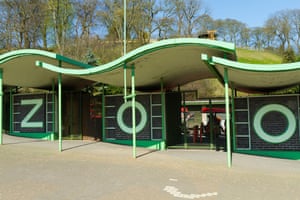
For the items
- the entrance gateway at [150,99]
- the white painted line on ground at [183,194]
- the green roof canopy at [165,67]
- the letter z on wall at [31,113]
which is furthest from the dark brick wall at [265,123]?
the letter z on wall at [31,113]

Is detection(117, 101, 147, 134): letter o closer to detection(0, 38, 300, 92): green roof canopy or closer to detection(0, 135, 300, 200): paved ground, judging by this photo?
detection(0, 38, 300, 92): green roof canopy

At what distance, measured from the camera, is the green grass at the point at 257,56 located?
40938 millimetres

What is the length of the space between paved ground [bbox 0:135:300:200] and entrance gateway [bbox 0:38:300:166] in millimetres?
1115

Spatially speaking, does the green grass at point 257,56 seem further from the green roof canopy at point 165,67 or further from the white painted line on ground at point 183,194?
the white painted line on ground at point 183,194

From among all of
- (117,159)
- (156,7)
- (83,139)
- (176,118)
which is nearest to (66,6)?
(156,7)

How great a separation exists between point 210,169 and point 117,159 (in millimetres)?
3011

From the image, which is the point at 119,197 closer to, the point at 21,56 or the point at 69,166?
the point at 69,166

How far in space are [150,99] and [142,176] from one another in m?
5.71

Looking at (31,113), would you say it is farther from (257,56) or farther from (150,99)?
(257,56)

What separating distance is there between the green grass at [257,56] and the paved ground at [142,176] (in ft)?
111

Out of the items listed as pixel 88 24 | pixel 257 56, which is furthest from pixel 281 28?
pixel 88 24

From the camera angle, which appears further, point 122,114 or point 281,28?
point 281,28

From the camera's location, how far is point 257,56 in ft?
141

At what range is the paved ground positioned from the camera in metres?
5.64
